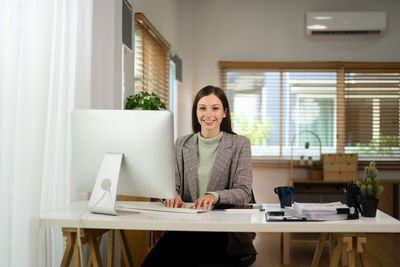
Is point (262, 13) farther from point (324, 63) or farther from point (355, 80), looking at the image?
point (355, 80)

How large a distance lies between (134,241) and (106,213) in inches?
48.8

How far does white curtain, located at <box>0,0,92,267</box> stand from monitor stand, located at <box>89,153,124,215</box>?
233 mm

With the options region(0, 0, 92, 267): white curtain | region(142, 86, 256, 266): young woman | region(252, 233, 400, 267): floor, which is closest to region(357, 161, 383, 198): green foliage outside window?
region(142, 86, 256, 266): young woman

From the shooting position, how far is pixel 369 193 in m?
2.05

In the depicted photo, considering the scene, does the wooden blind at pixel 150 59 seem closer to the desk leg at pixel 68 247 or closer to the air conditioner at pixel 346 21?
the air conditioner at pixel 346 21

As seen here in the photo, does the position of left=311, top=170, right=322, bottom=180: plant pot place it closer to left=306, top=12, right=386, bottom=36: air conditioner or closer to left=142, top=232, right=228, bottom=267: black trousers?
left=306, top=12, right=386, bottom=36: air conditioner

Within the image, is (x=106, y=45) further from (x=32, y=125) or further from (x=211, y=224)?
(x=211, y=224)

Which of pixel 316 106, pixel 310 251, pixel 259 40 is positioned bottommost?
pixel 310 251

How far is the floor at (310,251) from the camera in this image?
4.18 metres

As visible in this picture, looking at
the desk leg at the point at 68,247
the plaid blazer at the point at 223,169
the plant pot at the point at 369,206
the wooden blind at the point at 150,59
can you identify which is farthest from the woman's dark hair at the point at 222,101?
the wooden blind at the point at 150,59

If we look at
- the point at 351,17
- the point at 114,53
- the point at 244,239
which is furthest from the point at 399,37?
the point at 244,239

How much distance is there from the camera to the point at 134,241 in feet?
10.5

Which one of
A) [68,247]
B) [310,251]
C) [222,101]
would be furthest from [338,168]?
[68,247]

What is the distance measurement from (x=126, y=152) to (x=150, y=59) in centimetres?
254
